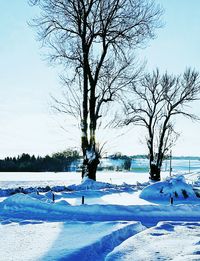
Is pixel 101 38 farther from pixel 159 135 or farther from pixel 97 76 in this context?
pixel 159 135

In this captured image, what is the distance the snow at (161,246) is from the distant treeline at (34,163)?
7538cm

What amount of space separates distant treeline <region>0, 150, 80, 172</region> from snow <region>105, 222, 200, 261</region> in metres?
75.4

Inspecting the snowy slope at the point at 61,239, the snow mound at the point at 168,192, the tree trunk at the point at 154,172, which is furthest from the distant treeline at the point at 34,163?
the snowy slope at the point at 61,239

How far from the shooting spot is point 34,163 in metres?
92.7

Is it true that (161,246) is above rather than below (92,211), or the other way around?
above

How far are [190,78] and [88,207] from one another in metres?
23.3

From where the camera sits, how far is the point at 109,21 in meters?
22.1

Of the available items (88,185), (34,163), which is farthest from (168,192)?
(34,163)

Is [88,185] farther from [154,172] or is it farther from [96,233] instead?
[154,172]

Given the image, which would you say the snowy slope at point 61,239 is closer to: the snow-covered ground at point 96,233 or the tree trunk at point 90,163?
the snow-covered ground at point 96,233

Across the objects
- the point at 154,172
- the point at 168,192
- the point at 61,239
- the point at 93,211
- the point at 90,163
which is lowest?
the point at 93,211

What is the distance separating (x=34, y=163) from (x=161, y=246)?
88.2 meters

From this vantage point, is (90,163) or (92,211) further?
(90,163)

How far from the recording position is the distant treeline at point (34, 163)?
87.3 meters
